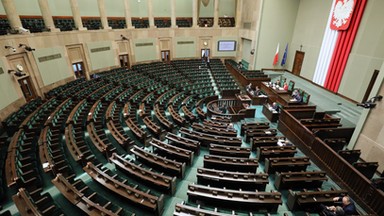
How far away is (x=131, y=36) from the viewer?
51.6 ft

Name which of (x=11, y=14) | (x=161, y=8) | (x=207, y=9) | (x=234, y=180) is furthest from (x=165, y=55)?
(x=234, y=180)

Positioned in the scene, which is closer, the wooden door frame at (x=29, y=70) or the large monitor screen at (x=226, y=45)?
the wooden door frame at (x=29, y=70)

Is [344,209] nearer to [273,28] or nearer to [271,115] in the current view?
[271,115]

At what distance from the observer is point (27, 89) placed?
9.69 m

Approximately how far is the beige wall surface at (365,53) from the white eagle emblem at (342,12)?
837 millimetres

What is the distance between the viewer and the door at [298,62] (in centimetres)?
1451

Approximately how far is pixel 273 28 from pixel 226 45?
4.68 meters

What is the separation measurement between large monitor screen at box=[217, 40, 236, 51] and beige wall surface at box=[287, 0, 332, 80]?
5432 mm

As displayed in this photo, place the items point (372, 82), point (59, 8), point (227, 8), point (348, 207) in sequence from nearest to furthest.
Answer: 1. point (348, 207)
2. point (372, 82)
3. point (59, 8)
4. point (227, 8)

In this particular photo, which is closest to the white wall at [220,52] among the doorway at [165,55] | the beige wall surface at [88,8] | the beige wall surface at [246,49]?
the beige wall surface at [246,49]

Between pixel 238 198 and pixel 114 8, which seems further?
pixel 114 8

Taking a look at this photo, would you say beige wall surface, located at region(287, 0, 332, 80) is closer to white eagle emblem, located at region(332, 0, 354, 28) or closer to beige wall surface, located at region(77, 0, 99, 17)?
white eagle emblem, located at region(332, 0, 354, 28)

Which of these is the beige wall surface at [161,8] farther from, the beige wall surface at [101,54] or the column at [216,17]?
the beige wall surface at [101,54]

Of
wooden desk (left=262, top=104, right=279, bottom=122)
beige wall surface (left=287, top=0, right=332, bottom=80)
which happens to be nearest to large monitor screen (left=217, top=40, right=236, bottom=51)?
beige wall surface (left=287, top=0, right=332, bottom=80)
